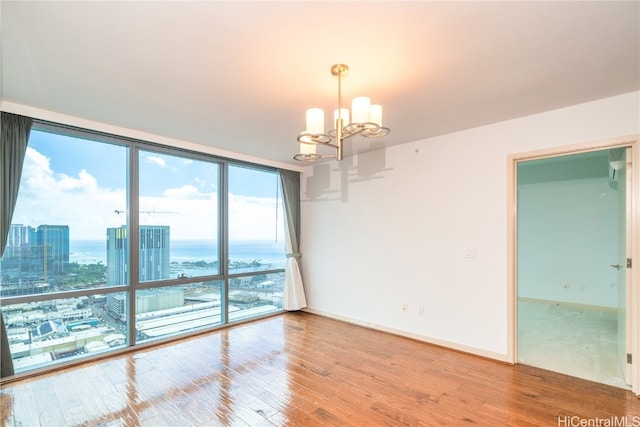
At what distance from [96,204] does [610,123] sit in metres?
5.35

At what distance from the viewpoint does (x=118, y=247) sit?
370 centimetres

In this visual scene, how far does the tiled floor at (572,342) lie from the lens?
3.16 metres

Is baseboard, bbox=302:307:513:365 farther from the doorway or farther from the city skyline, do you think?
the city skyline

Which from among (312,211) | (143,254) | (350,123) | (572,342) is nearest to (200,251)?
(143,254)

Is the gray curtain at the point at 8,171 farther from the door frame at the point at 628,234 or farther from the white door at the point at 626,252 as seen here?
the white door at the point at 626,252

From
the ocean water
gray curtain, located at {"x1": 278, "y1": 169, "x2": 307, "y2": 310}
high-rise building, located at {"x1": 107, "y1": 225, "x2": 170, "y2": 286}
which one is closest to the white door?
gray curtain, located at {"x1": 278, "y1": 169, "x2": 307, "y2": 310}

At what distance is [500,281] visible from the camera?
345 cm

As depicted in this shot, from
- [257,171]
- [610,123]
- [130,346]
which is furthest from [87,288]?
[610,123]

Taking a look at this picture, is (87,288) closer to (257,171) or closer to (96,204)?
(96,204)

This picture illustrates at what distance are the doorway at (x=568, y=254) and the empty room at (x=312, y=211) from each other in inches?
2.2

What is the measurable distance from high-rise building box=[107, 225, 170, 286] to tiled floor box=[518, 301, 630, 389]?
4467 millimetres

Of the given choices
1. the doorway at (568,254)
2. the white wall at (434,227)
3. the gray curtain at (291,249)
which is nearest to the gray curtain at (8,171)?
the gray curtain at (291,249)

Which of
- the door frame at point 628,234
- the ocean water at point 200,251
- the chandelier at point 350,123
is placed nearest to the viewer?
the chandelier at point 350,123

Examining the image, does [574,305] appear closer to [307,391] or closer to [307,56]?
[307,391]
